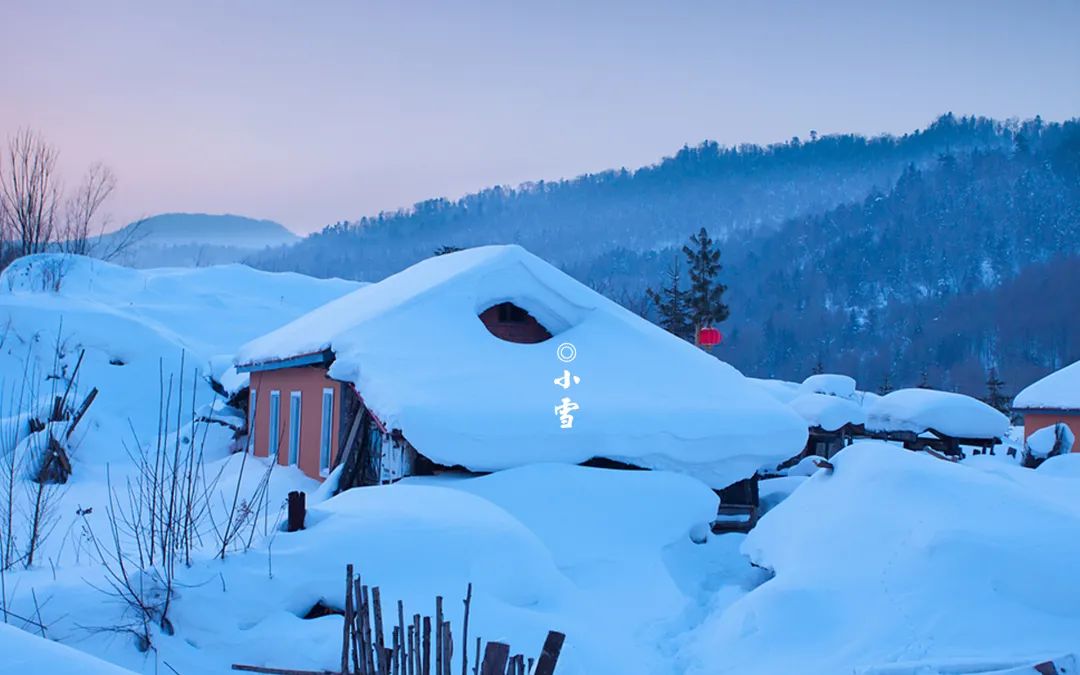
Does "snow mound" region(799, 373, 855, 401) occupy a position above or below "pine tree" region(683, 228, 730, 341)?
below

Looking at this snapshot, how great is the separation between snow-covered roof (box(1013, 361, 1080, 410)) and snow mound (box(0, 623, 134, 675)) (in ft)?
97.3

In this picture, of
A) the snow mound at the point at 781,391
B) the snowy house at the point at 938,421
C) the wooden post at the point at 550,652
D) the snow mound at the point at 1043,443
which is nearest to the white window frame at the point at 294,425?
the wooden post at the point at 550,652

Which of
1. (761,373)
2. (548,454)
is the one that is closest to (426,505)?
(548,454)

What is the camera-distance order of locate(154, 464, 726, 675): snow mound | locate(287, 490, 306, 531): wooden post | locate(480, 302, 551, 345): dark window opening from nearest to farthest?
1. locate(154, 464, 726, 675): snow mound
2. locate(287, 490, 306, 531): wooden post
3. locate(480, 302, 551, 345): dark window opening

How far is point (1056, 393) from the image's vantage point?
28.5 metres

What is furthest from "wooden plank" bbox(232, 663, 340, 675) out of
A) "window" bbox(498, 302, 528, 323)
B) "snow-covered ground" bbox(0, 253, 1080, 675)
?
"window" bbox(498, 302, 528, 323)

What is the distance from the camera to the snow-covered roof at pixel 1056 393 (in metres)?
27.8

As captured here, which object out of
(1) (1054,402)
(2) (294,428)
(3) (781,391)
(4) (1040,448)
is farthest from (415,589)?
(1) (1054,402)

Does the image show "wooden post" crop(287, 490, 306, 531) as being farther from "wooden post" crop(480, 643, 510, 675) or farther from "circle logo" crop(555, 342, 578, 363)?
"circle logo" crop(555, 342, 578, 363)

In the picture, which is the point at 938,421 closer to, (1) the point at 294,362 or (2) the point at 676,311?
(2) the point at 676,311

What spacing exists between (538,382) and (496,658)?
32.3 feet

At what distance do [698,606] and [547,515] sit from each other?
238cm

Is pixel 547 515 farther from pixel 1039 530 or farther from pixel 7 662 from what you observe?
pixel 7 662

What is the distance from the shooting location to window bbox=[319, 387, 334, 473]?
1667cm
